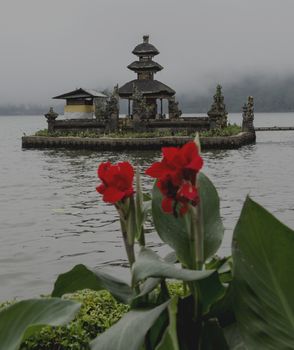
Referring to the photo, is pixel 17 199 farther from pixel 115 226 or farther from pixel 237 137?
pixel 237 137

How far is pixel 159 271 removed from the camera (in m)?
2.04

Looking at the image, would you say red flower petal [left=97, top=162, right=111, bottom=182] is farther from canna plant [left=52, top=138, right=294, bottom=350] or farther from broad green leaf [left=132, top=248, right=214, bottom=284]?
broad green leaf [left=132, top=248, right=214, bottom=284]

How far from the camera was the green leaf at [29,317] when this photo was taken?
1.96 meters

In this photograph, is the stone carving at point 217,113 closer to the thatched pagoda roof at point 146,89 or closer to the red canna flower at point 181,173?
the thatched pagoda roof at point 146,89

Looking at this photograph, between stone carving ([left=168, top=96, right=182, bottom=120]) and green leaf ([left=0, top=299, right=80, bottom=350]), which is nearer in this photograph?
green leaf ([left=0, top=299, right=80, bottom=350])

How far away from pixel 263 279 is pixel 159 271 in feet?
1.20

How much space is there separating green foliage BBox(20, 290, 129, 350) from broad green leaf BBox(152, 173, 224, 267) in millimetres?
992

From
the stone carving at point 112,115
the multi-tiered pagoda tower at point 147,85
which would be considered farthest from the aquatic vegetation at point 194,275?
the multi-tiered pagoda tower at point 147,85

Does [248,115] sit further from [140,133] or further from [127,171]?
[127,171]

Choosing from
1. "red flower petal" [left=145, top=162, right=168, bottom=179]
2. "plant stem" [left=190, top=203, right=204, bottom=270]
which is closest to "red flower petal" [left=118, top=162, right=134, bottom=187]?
"red flower petal" [left=145, top=162, right=168, bottom=179]

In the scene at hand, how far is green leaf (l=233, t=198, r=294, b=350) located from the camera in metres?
1.98

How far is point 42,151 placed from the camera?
130ft

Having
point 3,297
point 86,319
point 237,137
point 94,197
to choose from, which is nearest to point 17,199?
point 94,197

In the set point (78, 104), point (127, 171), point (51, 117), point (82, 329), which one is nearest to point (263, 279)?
point (127, 171)
